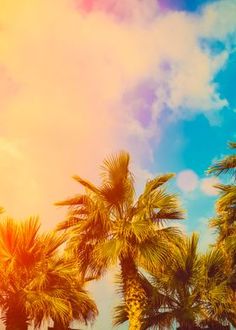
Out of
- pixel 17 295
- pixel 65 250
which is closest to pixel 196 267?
pixel 65 250

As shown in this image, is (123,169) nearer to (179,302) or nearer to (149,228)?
(149,228)

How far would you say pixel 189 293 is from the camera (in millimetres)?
16266

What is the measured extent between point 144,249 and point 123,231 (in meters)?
0.83

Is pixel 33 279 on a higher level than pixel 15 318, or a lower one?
higher

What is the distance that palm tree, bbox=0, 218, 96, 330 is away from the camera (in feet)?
48.0

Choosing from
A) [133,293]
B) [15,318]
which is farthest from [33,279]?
[133,293]

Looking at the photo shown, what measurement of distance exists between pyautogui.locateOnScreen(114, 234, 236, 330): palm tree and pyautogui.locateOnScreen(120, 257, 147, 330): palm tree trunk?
2.92 ft

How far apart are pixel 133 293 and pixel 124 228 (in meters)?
2.00

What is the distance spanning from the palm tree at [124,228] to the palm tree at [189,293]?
2.93 ft

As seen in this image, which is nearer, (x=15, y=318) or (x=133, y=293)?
(x=133, y=293)

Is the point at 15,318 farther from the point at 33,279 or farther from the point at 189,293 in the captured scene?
the point at 189,293

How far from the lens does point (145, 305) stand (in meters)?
15.5

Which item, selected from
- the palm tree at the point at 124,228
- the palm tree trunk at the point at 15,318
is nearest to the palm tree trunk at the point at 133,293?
the palm tree at the point at 124,228

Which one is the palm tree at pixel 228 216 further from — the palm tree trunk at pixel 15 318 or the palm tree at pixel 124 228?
the palm tree trunk at pixel 15 318
